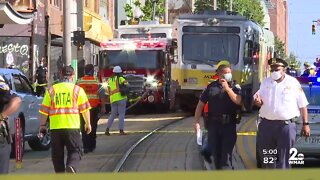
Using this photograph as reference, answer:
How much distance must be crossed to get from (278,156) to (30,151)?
7583 mm

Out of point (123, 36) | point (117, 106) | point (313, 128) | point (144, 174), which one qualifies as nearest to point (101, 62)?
point (123, 36)

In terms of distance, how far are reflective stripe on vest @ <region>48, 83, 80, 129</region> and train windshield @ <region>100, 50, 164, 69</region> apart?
17.0 m

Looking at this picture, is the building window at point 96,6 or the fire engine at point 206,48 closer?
the fire engine at point 206,48

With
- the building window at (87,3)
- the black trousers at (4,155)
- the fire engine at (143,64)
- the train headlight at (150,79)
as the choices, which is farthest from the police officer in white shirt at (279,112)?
the building window at (87,3)

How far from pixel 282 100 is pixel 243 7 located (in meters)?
12.0

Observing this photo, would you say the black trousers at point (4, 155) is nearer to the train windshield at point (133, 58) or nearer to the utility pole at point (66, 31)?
the utility pole at point (66, 31)

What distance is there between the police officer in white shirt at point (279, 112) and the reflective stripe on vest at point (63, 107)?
2259mm

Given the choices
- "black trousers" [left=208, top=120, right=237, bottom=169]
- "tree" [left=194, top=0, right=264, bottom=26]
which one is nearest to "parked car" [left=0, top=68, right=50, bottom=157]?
"tree" [left=194, top=0, right=264, bottom=26]

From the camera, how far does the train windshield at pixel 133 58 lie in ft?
84.9

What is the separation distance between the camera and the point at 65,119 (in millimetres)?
8773

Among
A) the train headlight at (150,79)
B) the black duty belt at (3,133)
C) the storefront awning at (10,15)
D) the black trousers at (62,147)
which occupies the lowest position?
the black trousers at (62,147)

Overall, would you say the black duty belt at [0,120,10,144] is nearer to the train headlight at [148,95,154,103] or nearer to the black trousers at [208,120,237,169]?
the black trousers at [208,120,237,169]

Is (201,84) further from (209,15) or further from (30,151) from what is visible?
(30,151)

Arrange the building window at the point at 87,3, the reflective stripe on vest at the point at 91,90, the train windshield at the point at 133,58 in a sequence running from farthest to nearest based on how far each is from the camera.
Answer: the building window at the point at 87,3 < the train windshield at the point at 133,58 < the reflective stripe on vest at the point at 91,90
